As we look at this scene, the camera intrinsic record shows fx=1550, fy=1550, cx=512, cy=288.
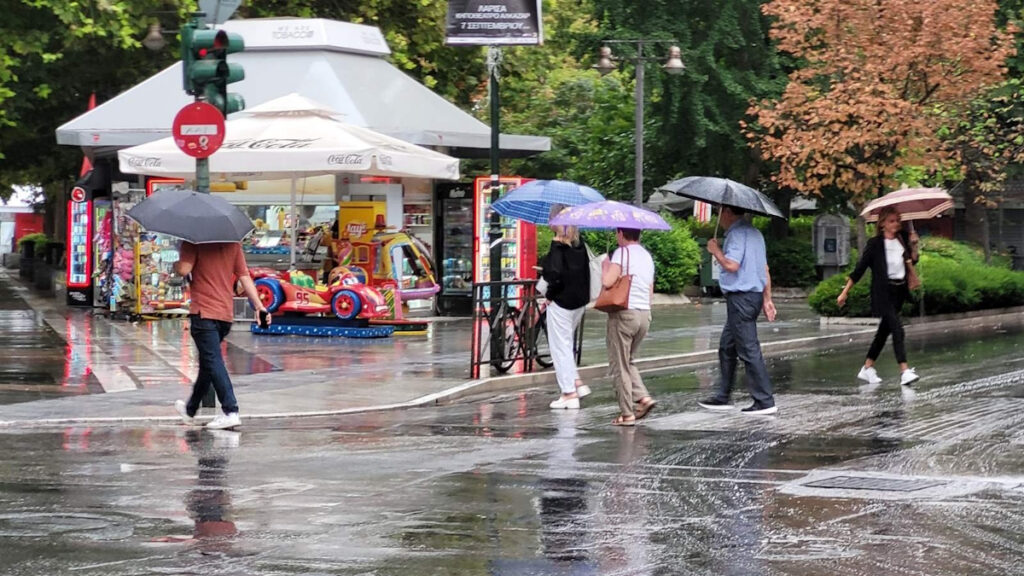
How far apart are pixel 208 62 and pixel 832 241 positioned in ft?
84.7

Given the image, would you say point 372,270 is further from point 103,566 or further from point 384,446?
point 103,566

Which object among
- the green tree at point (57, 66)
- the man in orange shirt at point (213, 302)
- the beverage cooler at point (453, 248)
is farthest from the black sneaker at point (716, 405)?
the green tree at point (57, 66)

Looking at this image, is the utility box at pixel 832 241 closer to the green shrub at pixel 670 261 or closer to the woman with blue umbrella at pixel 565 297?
the green shrub at pixel 670 261

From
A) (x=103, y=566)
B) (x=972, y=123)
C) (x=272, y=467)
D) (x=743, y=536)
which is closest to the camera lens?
(x=103, y=566)

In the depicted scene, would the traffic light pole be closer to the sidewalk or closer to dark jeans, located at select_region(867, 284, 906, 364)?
the sidewalk

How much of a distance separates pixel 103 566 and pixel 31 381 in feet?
31.7

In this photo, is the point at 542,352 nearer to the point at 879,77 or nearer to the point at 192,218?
the point at 192,218

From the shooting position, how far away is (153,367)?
18.2m

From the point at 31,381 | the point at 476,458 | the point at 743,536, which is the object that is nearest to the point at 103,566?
the point at 743,536

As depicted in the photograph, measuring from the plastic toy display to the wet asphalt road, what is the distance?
26.9 ft

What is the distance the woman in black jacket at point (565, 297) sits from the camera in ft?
48.0

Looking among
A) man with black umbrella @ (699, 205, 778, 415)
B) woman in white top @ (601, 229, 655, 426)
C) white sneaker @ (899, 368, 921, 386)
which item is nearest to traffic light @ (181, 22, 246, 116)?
woman in white top @ (601, 229, 655, 426)

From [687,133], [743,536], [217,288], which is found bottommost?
[743,536]

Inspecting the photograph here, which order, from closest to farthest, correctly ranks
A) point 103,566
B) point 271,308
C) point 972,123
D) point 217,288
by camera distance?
point 103,566 → point 217,288 → point 271,308 → point 972,123
